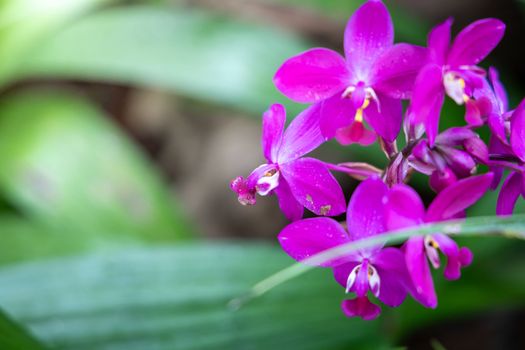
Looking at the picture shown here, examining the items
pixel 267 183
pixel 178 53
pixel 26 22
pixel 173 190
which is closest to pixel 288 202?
pixel 267 183

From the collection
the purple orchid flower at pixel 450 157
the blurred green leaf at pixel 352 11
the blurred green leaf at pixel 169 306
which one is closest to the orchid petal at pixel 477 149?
the purple orchid flower at pixel 450 157

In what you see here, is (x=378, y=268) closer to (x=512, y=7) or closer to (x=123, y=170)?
(x=123, y=170)

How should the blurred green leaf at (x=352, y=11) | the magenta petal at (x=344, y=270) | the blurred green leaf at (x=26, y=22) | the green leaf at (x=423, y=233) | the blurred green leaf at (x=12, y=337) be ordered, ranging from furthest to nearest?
the blurred green leaf at (x=26, y=22) < the blurred green leaf at (x=352, y=11) < the blurred green leaf at (x=12, y=337) < the magenta petal at (x=344, y=270) < the green leaf at (x=423, y=233)

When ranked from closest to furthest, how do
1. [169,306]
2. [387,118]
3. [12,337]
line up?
[387,118] → [12,337] → [169,306]

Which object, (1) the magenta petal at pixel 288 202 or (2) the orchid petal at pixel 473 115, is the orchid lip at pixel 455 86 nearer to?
(2) the orchid petal at pixel 473 115

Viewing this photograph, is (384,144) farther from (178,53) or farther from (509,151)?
(178,53)

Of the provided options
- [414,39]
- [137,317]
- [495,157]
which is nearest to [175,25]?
[414,39]

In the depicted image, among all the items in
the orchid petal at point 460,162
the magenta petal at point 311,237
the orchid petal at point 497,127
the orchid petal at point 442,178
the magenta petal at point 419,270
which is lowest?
the magenta petal at point 419,270
